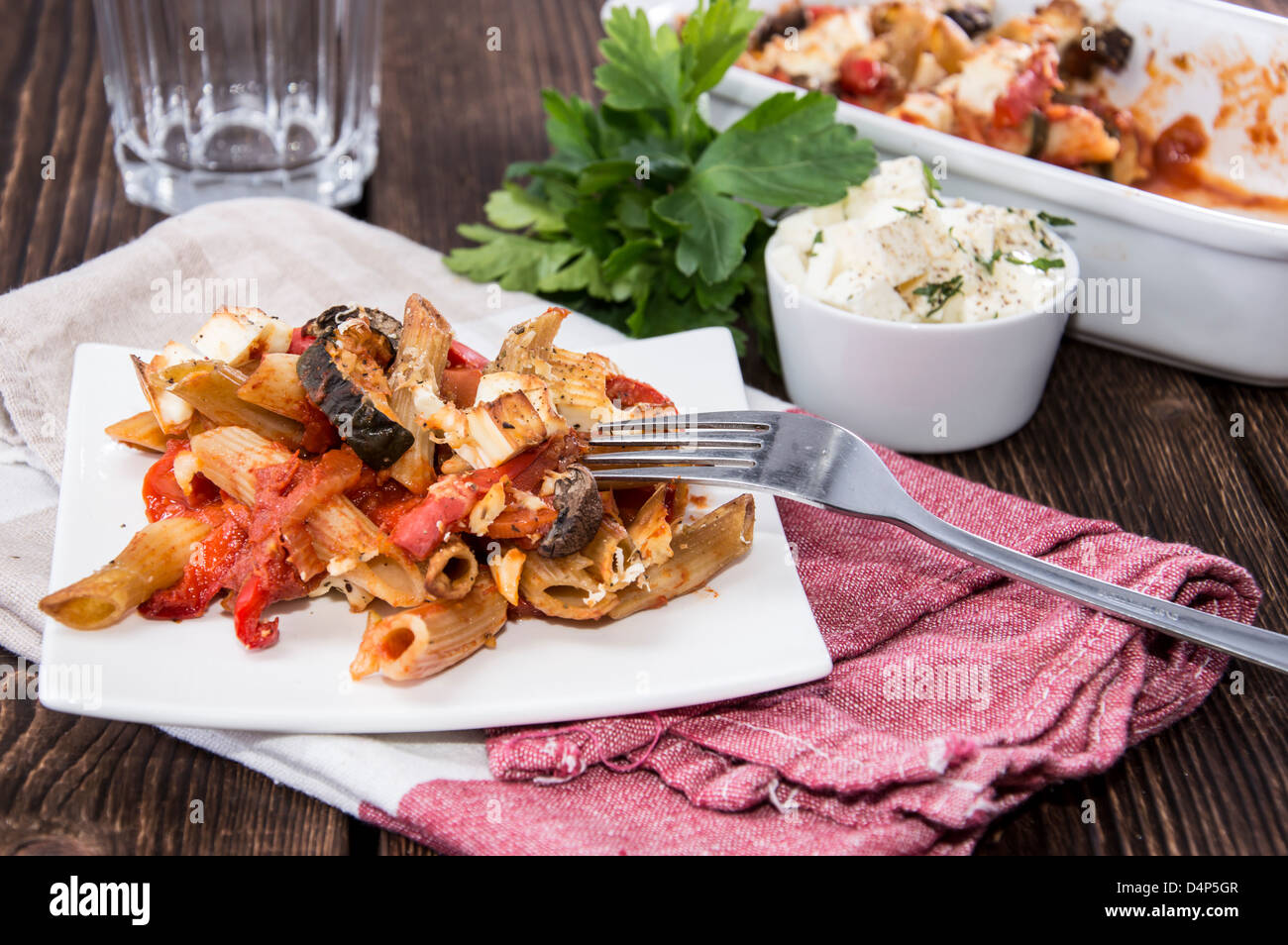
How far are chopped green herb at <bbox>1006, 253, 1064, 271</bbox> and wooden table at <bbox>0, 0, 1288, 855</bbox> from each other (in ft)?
1.14

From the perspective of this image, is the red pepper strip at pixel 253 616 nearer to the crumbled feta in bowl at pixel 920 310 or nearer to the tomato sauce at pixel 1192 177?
the crumbled feta in bowl at pixel 920 310

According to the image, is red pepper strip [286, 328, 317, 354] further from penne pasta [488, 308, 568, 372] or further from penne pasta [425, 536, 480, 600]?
penne pasta [425, 536, 480, 600]

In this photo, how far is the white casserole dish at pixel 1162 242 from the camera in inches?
101

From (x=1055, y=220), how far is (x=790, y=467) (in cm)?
108

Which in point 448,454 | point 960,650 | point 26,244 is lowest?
point 26,244

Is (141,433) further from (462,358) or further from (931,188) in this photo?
(931,188)

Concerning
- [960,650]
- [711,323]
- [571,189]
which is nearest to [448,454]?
[960,650]

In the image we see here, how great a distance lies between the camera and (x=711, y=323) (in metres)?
2.88

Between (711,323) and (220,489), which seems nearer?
(220,489)

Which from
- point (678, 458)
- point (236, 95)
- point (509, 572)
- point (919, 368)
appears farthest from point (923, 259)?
point (236, 95)

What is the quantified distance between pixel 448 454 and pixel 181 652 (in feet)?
1.59

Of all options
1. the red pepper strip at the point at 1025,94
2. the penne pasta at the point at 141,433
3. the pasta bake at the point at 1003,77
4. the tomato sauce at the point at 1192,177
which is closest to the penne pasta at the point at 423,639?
the penne pasta at the point at 141,433

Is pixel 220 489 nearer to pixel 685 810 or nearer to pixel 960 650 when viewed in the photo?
pixel 685 810

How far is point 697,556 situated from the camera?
196 cm
